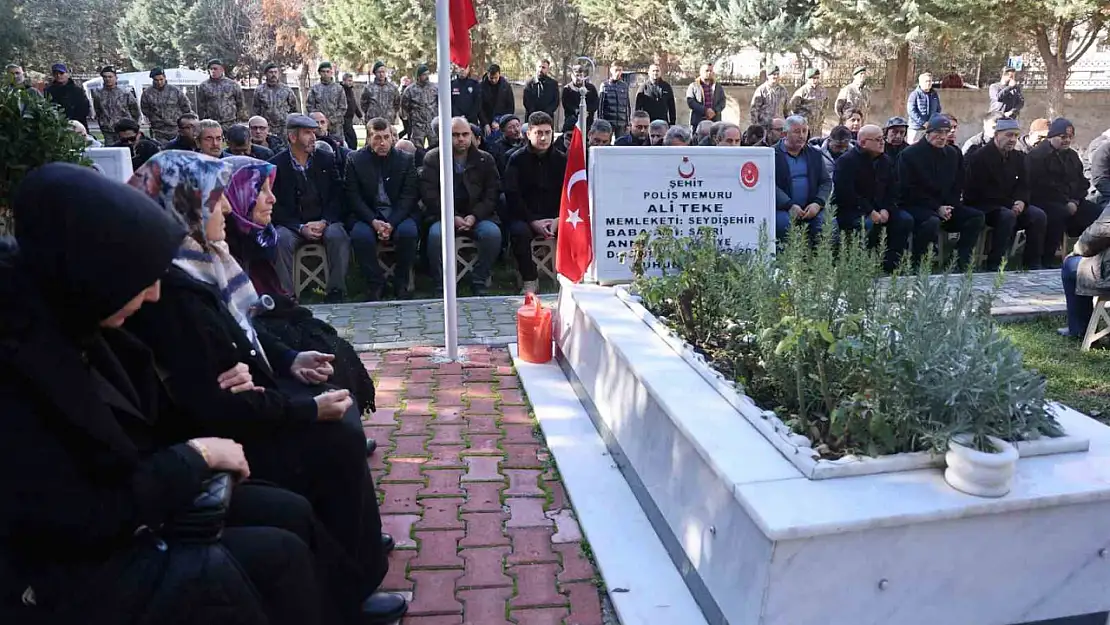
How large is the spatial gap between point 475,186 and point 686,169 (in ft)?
8.06

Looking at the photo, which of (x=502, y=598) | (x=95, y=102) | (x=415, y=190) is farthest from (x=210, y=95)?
(x=502, y=598)

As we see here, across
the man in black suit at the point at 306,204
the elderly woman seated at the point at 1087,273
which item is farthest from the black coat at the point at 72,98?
the elderly woman seated at the point at 1087,273

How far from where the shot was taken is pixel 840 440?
2.79 metres

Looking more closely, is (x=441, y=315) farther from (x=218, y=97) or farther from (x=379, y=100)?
(x=218, y=97)

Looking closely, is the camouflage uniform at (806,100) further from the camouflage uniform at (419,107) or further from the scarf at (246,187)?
the scarf at (246,187)

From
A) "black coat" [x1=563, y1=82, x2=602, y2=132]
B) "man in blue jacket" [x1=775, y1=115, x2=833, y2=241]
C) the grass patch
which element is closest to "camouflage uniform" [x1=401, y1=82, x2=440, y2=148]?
"black coat" [x1=563, y1=82, x2=602, y2=132]

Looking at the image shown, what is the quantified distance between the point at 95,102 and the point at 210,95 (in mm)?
1742

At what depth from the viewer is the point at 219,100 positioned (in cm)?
1258

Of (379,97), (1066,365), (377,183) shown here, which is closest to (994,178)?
(1066,365)

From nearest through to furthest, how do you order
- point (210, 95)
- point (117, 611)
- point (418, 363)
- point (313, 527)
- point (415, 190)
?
point (117, 611), point (313, 527), point (418, 363), point (415, 190), point (210, 95)

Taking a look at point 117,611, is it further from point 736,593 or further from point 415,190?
point 415,190

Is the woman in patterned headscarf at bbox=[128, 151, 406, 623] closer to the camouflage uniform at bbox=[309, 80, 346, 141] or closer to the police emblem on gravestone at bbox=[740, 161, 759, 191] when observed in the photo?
the police emblem on gravestone at bbox=[740, 161, 759, 191]

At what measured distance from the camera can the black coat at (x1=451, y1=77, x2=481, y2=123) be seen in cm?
1264

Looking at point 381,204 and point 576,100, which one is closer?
point 381,204
